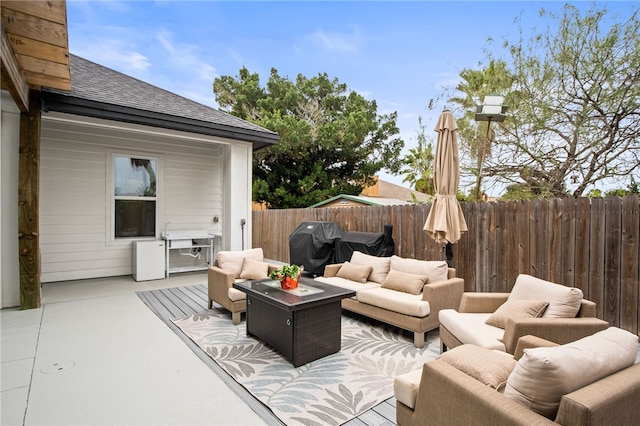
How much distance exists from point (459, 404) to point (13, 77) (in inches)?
207

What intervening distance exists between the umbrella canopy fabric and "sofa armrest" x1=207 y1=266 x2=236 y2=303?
2860mm

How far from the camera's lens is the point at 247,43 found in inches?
416

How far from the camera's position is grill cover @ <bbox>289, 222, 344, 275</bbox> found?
6.62 meters

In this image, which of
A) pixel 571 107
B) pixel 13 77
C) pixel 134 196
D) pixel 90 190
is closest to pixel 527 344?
pixel 13 77

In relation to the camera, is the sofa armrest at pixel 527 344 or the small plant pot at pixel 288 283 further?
the small plant pot at pixel 288 283

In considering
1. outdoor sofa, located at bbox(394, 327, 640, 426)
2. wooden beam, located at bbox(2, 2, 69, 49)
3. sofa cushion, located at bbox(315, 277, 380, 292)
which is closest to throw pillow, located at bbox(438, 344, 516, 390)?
outdoor sofa, located at bbox(394, 327, 640, 426)

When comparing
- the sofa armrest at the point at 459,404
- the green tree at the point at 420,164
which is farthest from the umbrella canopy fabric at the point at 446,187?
the green tree at the point at 420,164

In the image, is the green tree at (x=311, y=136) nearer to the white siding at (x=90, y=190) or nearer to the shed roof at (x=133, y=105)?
the shed roof at (x=133, y=105)

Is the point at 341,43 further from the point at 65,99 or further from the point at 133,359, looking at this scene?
the point at 133,359

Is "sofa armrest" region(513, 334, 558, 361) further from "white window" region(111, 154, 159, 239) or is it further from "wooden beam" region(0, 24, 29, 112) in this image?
"white window" region(111, 154, 159, 239)

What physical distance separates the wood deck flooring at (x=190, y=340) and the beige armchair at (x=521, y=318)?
0.91 meters

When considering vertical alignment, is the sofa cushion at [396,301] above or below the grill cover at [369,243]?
below

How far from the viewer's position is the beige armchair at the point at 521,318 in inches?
99.4

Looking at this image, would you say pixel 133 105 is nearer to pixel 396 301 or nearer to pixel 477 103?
pixel 396 301
